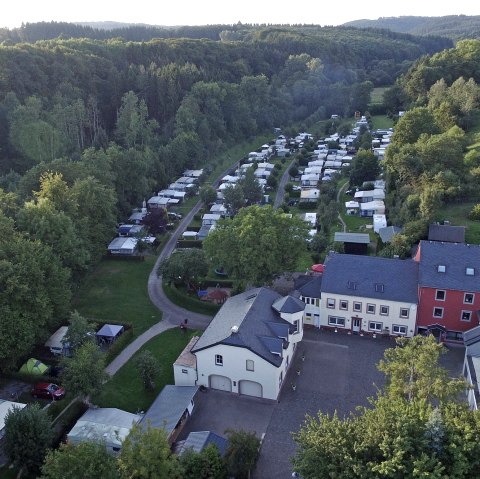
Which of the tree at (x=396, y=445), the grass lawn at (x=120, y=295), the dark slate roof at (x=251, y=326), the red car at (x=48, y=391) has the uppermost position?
the tree at (x=396, y=445)

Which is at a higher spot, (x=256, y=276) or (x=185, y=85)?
(x=185, y=85)

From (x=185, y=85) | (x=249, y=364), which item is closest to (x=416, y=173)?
(x=249, y=364)

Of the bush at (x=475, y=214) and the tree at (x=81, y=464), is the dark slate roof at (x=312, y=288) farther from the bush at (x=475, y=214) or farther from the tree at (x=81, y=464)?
the bush at (x=475, y=214)

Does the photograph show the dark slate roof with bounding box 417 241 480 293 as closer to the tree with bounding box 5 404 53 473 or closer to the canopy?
the canopy

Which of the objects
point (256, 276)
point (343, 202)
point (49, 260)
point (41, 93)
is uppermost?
point (41, 93)

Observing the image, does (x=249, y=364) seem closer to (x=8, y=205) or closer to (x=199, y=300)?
(x=199, y=300)

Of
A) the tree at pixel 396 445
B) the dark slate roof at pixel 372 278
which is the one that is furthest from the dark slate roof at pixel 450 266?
the tree at pixel 396 445
